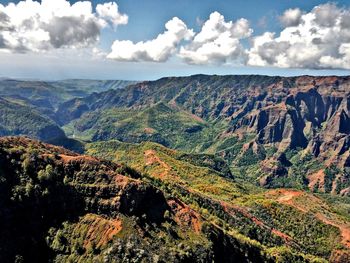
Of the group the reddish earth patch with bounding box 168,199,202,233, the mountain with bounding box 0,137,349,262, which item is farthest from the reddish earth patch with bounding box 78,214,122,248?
the reddish earth patch with bounding box 168,199,202,233

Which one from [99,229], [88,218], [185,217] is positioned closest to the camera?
[99,229]

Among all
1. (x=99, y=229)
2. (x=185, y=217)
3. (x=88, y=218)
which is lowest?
(x=185, y=217)

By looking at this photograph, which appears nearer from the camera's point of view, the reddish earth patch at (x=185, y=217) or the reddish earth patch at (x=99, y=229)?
the reddish earth patch at (x=99, y=229)

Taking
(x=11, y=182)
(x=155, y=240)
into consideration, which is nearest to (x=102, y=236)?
(x=155, y=240)

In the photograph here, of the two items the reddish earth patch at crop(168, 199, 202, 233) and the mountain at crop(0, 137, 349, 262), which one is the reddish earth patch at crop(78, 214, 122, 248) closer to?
the mountain at crop(0, 137, 349, 262)

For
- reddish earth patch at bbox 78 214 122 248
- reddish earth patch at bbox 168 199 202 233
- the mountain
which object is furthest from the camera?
reddish earth patch at bbox 168 199 202 233

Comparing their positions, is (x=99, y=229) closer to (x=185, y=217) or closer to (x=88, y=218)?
(x=88, y=218)

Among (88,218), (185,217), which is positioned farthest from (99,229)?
(185,217)

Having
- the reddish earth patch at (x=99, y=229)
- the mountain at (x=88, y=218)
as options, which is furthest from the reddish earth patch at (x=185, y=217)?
the reddish earth patch at (x=99, y=229)

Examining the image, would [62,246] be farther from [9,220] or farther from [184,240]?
[184,240]

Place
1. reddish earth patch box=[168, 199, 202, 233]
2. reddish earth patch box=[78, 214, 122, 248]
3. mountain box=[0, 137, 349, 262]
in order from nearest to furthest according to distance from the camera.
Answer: mountain box=[0, 137, 349, 262], reddish earth patch box=[78, 214, 122, 248], reddish earth patch box=[168, 199, 202, 233]

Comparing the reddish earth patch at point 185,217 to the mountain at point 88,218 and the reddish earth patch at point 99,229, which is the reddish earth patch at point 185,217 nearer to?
the mountain at point 88,218
